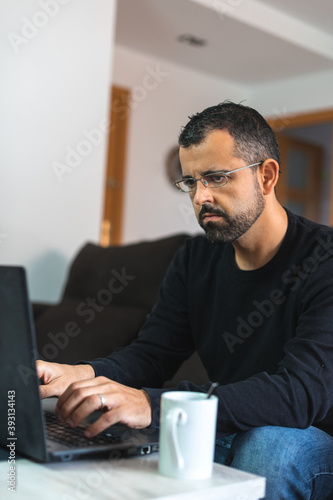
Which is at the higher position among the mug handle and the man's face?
the man's face

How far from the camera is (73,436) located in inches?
33.6

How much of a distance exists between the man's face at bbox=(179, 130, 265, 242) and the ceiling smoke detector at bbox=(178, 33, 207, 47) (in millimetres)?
3671

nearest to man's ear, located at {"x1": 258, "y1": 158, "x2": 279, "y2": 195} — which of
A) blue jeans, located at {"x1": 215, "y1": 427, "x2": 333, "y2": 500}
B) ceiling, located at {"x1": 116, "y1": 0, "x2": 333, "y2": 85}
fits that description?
blue jeans, located at {"x1": 215, "y1": 427, "x2": 333, "y2": 500}

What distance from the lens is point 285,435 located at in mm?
983

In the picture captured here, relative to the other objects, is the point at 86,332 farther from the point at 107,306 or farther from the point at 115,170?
the point at 115,170

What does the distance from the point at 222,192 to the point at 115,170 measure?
3975mm

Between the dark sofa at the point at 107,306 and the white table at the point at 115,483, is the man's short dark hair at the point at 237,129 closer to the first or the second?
the white table at the point at 115,483

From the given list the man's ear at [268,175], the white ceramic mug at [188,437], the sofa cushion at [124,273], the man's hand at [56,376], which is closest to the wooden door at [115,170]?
the sofa cushion at [124,273]

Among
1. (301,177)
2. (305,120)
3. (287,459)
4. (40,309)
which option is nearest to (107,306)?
(40,309)

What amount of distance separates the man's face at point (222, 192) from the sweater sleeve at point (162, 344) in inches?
10.0

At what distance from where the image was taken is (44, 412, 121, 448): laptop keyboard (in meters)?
0.82

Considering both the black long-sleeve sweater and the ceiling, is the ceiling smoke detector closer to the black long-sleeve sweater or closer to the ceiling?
the ceiling

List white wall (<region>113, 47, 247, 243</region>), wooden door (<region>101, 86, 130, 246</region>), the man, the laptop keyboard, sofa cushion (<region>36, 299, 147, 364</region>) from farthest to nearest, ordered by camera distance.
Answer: white wall (<region>113, 47, 247, 243</region>) → wooden door (<region>101, 86, 130, 246</region>) → sofa cushion (<region>36, 299, 147, 364</region>) → the man → the laptop keyboard

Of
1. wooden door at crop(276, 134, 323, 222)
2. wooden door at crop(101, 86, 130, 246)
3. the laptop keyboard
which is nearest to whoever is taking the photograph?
the laptop keyboard
